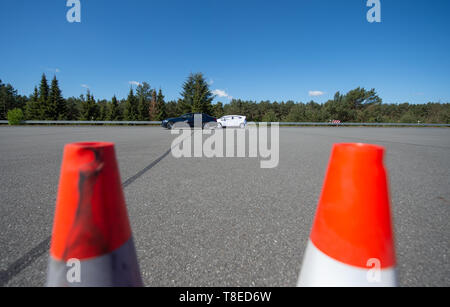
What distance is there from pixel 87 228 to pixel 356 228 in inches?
51.4

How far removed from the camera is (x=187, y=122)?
61.0ft

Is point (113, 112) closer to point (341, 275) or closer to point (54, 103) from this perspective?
point (54, 103)

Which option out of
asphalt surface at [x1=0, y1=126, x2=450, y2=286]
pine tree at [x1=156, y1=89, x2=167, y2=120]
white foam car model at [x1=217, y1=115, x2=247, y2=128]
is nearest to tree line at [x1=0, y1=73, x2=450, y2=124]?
pine tree at [x1=156, y1=89, x2=167, y2=120]

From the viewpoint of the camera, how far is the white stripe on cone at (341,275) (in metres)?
1.04

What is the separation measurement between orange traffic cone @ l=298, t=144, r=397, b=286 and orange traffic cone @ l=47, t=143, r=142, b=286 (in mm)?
1023

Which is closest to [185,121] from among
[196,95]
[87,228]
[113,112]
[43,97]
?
[87,228]

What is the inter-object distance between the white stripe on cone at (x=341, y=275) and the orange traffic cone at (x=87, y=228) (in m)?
0.96

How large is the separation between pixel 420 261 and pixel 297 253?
0.91m

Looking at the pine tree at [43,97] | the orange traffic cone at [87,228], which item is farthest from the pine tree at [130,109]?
the orange traffic cone at [87,228]

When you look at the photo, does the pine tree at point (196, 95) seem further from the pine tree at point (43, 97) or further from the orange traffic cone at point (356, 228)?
the orange traffic cone at point (356, 228)

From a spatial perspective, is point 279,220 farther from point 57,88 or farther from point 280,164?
point 57,88

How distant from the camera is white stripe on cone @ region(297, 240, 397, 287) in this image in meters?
1.04

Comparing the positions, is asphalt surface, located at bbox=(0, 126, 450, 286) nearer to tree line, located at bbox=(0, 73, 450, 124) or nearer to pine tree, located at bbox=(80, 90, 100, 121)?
tree line, located at bbox=(0, 73, 450, 124)

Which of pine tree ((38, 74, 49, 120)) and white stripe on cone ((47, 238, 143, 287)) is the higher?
pine tree ((38, 74, 49, 120))
